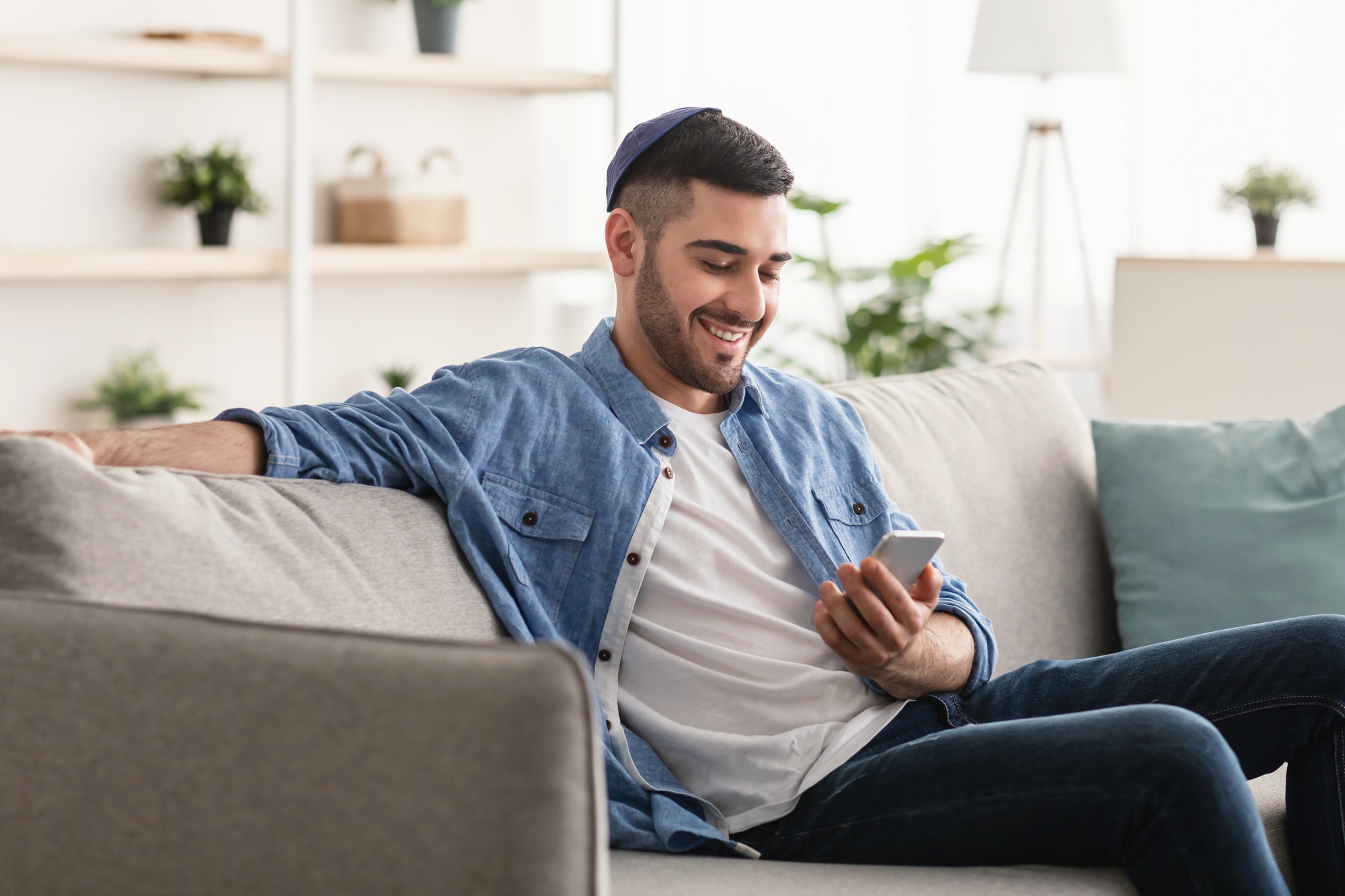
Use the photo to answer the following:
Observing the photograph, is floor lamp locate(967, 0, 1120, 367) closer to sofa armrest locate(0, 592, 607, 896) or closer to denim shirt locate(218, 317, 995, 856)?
denim shirt locate(218, 317, 995, 856)

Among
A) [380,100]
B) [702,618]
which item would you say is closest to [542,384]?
[702,618]

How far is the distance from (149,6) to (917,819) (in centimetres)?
312

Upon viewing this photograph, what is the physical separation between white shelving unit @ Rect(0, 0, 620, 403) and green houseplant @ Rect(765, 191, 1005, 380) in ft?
2.46

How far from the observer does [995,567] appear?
1.99 metres

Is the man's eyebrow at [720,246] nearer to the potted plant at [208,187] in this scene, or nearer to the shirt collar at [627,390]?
the shirt collar at [627,390]

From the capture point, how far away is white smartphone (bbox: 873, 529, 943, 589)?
1.39m

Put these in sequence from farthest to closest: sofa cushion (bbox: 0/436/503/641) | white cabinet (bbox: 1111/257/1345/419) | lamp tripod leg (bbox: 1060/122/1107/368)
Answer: lamp tripod leg (bbox: 1060/122/1107/368)
white cabinet (bbox: 1111/257/1345/419)
sofa cushion (bbox: 0/436/503/641)

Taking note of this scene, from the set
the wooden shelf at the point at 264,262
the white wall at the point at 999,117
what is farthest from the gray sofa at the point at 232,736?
the white wall at the point at 999,117

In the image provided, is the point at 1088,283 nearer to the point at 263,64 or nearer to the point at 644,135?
the point at 263,64

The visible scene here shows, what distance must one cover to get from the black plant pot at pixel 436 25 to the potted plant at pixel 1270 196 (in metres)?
2.20

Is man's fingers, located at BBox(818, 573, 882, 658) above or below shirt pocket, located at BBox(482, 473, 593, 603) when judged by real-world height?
below

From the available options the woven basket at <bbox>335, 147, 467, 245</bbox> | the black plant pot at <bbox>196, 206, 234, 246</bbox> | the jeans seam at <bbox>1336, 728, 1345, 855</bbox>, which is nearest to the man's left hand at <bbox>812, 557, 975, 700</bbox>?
the jeans seam at <bbox>1336, 728, 1345, 855</bbox>

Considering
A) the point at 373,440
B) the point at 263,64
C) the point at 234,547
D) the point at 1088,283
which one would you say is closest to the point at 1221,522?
the point at 373,440

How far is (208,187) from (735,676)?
2.60 m
